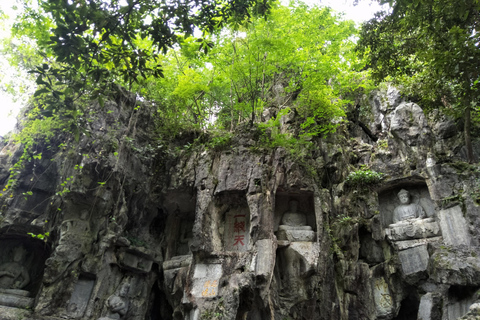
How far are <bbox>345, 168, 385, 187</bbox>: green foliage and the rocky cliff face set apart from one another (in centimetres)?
9

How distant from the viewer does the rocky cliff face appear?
9805 millimetres

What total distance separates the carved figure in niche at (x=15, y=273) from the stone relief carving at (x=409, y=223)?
12632mm

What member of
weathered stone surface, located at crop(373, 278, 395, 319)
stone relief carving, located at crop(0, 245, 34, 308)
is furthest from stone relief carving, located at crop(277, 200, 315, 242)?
stone relief carving, located at crop(0, 245, 34, 308)

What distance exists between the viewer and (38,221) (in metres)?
11.2

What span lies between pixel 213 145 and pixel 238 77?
8.29 ft

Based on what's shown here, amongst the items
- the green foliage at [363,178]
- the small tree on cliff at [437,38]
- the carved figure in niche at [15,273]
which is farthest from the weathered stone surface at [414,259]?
the carved figure in niche at [15,273]

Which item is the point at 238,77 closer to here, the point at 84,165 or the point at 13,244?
the point at 84,165

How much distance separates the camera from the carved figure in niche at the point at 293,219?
11.2 meters

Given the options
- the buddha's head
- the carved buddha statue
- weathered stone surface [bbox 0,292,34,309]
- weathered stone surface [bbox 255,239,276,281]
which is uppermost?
the buddha's head

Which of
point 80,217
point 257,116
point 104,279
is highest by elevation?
point 257,116

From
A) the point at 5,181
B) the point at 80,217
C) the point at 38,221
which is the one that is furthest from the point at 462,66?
the point at 5,181

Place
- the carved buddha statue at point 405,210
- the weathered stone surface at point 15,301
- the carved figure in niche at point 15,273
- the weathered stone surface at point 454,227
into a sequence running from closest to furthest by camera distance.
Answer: the weathered stone surface at point 454,227, the weathered stone surface at point 15,301, the carved figure in niche at point 15,273, the carved buddha statue at point 405,210

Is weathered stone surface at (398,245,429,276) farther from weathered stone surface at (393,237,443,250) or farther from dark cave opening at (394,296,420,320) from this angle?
dark cave opening at (394,296,420,320)

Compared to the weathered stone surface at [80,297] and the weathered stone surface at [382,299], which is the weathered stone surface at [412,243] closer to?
the weathered stone surface at [382,299]
